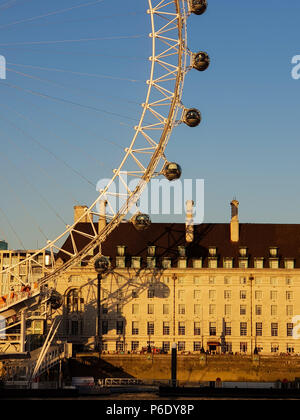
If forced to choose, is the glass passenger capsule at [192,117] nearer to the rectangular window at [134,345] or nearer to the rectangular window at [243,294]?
the rectangular window at [243,294]

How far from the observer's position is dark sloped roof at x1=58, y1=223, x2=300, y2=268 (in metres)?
126

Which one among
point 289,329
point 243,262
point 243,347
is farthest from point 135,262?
point 289,329

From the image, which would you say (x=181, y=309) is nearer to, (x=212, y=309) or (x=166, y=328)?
(x=166, y=328)

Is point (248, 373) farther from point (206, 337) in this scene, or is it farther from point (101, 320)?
point (101, 320)

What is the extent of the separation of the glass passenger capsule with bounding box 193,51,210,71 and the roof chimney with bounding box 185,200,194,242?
37.0 meters

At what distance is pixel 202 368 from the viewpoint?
376 ft

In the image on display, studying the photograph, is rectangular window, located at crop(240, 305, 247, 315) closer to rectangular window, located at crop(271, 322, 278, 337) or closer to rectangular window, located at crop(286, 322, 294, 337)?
rectangular window, located at crop(271, 322, 278, 337)

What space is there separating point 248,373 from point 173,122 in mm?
34990

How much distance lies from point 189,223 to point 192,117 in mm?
37675

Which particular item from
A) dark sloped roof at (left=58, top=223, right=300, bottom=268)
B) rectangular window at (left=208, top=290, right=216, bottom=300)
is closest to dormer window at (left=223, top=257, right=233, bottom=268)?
dark sloped roof at (left=58, top=223, right=300, bottom=268)

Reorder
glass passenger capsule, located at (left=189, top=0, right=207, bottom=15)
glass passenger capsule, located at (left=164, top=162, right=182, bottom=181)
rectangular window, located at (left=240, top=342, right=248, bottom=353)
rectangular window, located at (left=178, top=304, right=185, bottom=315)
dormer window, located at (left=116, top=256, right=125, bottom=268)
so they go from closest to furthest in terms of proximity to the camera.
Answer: glass passenger capsule, located at (left=189, top=0, right=207, bottom=15), glass passenger capsule, located at (left=164, top=162, right=182, bottom=181), rectangular window, located at (left=240, top=342, right=248, bottom=353), rectangular window, located at (left=178, top=304, right=185, bottom=315), dormer window, located at (left=116, top=256, right=125, bottom=268)
